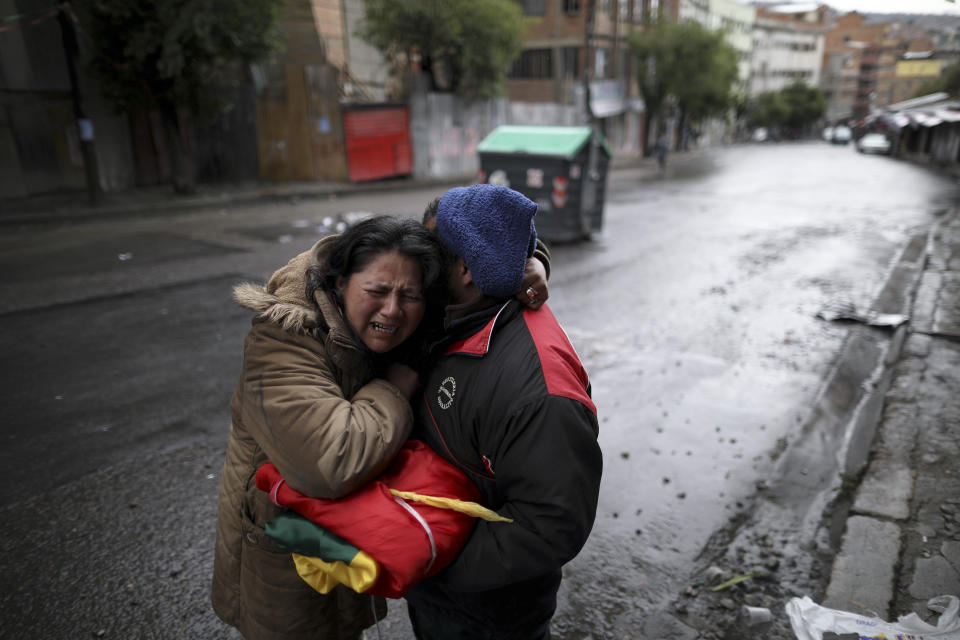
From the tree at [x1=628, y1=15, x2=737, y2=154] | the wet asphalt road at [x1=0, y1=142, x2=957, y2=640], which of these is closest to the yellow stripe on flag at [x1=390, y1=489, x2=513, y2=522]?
the wet asphalt road at [x1=0, y1=142, x2=957, y2=640]

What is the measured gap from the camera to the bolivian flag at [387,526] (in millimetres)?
1295

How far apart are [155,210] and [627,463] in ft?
41.2

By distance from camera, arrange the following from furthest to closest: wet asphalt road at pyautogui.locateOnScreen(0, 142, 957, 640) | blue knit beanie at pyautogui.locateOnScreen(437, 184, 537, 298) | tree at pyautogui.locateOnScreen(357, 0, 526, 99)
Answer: tree at pyautogui.locateOnScreen(357, 0, 526, 99), wet asphalt road at pyautogui.locateOnScreen(0, 142, 957, 640), blue knit beanie at pyautogui.locateOnScreen(437, 184, 537, 298)

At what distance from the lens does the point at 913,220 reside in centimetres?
1345

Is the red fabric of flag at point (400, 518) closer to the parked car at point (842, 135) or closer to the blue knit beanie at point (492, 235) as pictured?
the blue knit beanie at point (492, 235)

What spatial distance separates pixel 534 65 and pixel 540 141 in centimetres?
2777

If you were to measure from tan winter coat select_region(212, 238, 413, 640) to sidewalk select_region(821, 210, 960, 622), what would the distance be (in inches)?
90.8

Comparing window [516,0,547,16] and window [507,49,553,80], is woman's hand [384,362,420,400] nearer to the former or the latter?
window [507,49,553,80]

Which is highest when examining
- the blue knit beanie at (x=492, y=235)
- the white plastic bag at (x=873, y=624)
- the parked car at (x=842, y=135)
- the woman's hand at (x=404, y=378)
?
the blue knit beanie at (x=492, y=235)

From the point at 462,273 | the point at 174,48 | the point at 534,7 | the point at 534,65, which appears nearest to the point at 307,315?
the point at 462,273

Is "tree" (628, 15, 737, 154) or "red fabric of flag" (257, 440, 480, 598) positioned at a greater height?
"tree" (628, 15, 737, 154)

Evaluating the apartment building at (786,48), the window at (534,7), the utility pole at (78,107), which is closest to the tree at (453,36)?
the utility pole at (78,107)

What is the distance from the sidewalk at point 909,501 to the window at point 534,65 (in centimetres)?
3275

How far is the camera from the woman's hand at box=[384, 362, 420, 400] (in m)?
1.55
